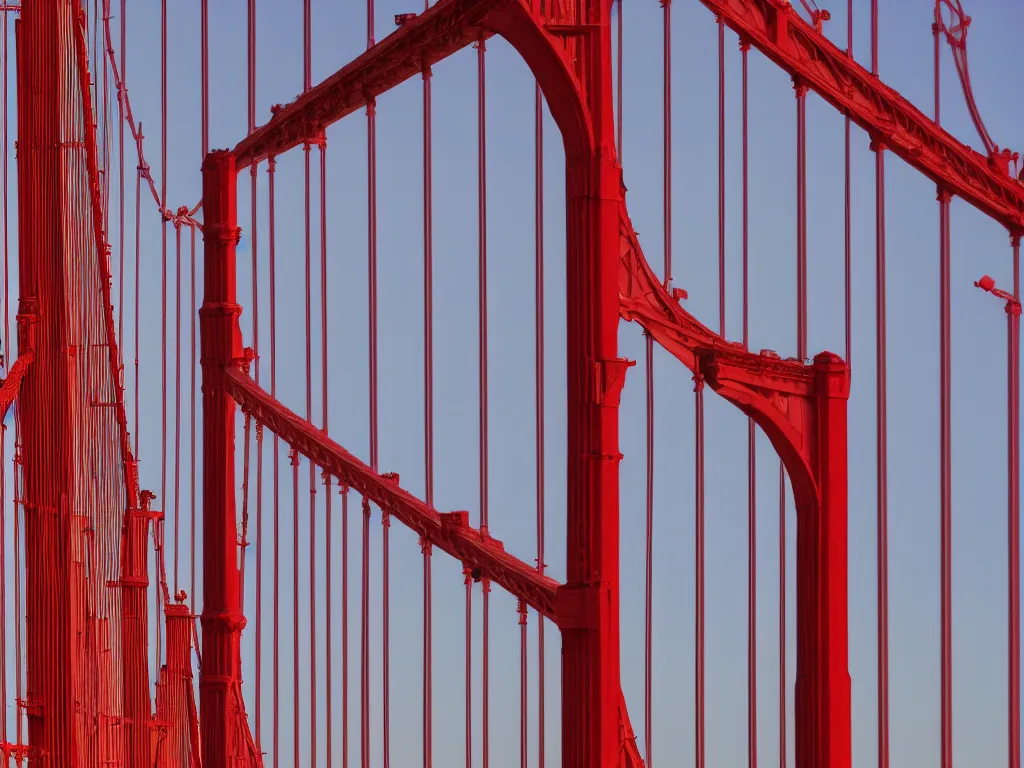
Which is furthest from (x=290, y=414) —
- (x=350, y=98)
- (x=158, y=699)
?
(x=158, y=699)

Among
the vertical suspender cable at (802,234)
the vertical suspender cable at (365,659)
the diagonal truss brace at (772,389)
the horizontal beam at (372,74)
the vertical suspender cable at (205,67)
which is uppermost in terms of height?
the vertical suspender cable at (205,67)

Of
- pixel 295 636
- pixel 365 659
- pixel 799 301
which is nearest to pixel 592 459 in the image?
pixel 799 301

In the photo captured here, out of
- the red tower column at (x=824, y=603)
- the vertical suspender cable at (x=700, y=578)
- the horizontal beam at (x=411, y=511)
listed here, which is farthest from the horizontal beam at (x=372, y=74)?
the red tower column at (x=824, y=603)

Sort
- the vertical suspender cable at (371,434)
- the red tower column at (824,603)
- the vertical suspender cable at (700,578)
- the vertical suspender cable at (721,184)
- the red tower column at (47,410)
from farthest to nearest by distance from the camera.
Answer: the red tower column at (47,410) < the vertical suspender cable at (371,434) < the vertical suspender cable at (721,184) < the vertical suspender cable at (700,578) < the red tower column at (824,603)

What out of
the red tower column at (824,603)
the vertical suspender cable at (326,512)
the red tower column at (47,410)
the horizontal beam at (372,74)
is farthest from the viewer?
the red tower column at (47,410)

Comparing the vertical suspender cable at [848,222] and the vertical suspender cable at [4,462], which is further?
the vertical suspender cable at [4,462]

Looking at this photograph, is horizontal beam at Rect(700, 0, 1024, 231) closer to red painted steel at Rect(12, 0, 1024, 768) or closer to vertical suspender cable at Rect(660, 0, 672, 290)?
red painted steel at Rect(12, 0, 1024, 768)

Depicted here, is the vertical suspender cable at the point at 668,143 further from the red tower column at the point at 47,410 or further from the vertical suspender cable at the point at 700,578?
the red tower column at the point at 47,410

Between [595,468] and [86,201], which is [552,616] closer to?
[595,468]
